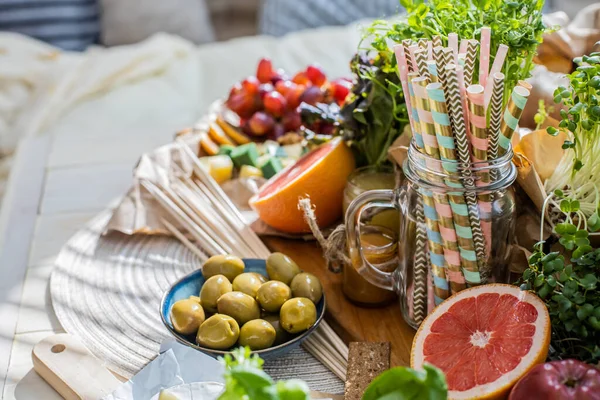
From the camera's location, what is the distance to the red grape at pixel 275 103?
56.4 inches

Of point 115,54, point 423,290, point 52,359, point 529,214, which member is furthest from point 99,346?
point 115,54

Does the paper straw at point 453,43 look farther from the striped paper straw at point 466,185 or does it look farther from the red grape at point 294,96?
the red grape at point 294,96

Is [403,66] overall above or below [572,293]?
above

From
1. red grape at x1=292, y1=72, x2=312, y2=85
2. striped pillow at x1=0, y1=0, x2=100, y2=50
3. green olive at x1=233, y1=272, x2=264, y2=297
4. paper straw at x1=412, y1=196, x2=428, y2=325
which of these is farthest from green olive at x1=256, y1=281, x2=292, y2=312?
striped pillow at x1=0, y1=0, x2=100, y2=50

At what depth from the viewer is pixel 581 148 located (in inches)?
31.8

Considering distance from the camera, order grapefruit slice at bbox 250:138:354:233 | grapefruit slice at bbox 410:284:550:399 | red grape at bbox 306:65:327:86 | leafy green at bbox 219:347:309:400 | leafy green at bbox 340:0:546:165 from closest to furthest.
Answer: leafy green at bbox 219:347:309:400
grapefruit slice at bbox 410:284:550:399
leafy green at bbox 340:0:546:165
grapefruit slice at bbox 250:138:354:233
red grape at bbox 306:65:327:86

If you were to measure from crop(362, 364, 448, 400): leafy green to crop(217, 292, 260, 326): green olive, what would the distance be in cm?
28

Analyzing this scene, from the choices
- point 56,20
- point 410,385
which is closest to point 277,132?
point 410,385

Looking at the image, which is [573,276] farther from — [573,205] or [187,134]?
[187,134]

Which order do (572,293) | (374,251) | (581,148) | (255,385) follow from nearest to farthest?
(255,385) < (572,293) < (581,148) < (374,251)

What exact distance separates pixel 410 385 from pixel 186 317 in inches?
14.3

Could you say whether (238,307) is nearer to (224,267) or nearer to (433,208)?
(224,267)

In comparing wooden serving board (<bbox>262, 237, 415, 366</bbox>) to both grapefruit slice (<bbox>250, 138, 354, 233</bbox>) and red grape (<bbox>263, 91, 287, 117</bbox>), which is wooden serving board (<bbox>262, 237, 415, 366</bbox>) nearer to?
grapefruit slice (<bbox>250, 138, 354, 233</bbox>)

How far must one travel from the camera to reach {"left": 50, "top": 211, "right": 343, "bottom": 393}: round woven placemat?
0.88 meters
